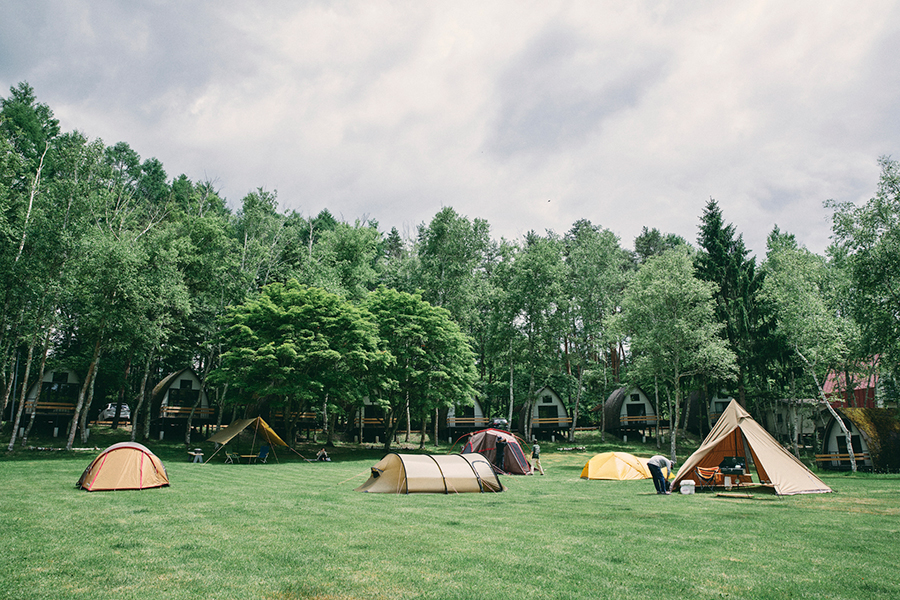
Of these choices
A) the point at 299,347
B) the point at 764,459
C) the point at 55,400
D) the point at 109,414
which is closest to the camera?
the point at 764,459

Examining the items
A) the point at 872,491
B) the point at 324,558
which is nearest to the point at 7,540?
the point at 324,558

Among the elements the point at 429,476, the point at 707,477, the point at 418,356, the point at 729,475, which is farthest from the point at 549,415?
the point at 429,476

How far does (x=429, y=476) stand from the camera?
14719 millimetres

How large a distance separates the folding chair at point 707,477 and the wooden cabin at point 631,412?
84.9 feet

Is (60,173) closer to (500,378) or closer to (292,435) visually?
(292,435)

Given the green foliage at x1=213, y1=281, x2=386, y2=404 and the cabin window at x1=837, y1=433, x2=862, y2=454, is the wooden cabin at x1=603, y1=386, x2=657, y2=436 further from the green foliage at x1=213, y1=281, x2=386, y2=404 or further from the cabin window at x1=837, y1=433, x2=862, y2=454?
the green foliage at x1=213, y1=281, x2=386, y2=404

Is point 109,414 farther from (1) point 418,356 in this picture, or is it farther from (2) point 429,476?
(2) point 429,476

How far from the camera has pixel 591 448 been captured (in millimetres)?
37375

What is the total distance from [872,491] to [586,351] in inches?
1074

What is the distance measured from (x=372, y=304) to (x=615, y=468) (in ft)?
58.2

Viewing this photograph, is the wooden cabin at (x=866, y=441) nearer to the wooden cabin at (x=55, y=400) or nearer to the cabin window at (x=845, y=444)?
the cabin window at (x=845, y=444)

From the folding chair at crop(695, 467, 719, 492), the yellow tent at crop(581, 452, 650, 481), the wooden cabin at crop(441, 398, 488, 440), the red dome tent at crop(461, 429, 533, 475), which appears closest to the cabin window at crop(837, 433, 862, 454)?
the yellow tent at crop(581, 452, 650, 481)

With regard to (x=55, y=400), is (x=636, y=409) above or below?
above

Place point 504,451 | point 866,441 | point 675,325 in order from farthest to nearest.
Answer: point 675,325
point 866,441
point 504,451
